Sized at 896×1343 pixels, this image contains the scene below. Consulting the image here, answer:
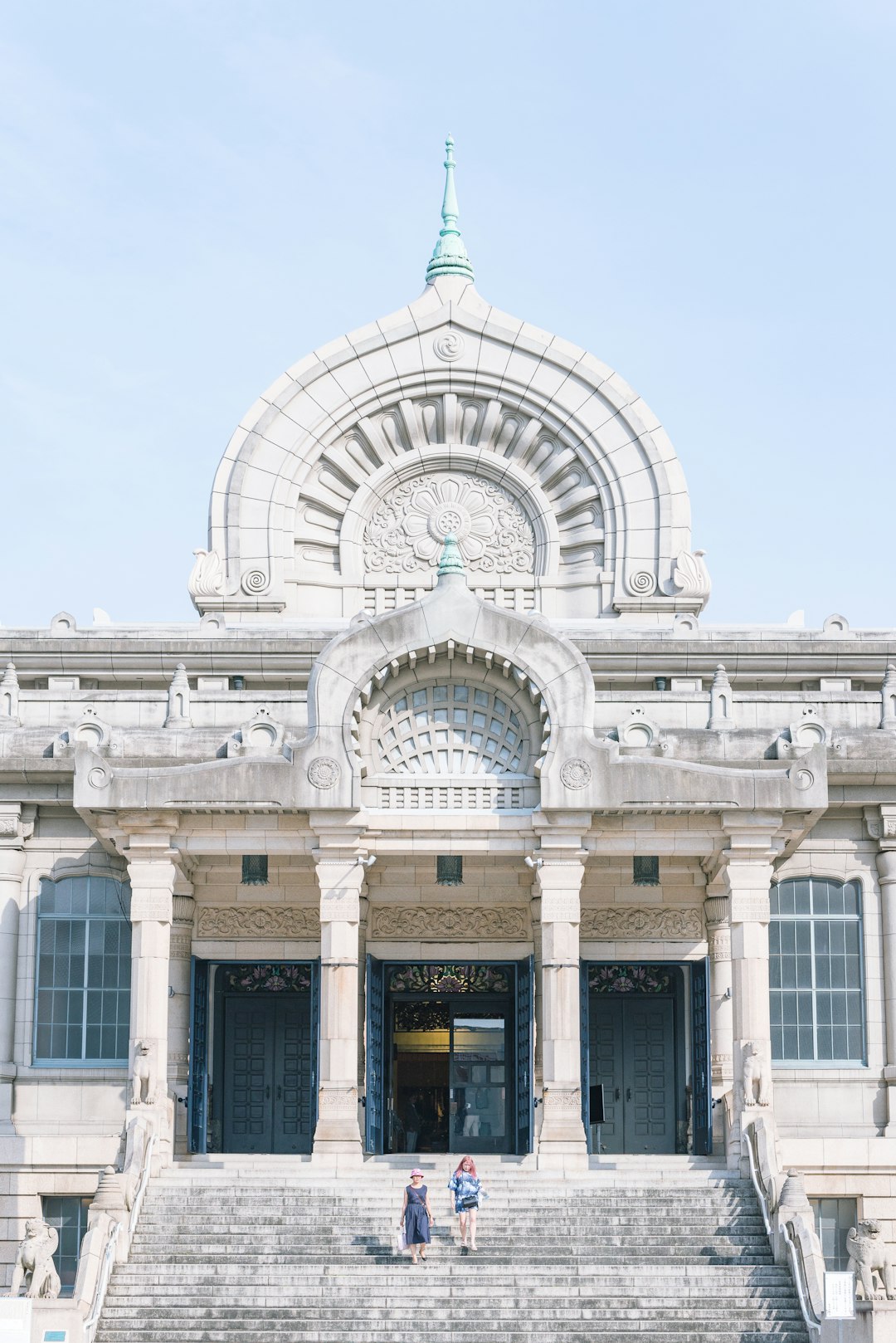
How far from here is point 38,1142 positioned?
32188 millimetres

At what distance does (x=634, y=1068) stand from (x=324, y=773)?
28.1 ft

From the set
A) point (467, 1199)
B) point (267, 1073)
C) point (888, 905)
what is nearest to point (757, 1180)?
point (467, 1199)

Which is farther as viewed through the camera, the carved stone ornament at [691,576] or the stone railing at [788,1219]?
the carved stone ornament at [691,576]

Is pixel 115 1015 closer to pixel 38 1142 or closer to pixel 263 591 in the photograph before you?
pixel 38 1142

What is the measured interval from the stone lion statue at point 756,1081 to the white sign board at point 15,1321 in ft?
35.8

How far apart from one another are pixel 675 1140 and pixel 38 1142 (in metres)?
10.7

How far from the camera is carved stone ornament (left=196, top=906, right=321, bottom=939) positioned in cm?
3509

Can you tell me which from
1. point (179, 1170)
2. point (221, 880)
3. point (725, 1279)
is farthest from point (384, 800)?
point (725, 1279)

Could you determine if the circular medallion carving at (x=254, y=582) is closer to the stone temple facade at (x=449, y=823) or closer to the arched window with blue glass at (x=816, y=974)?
the stone temple facade at (x=449, y=823)

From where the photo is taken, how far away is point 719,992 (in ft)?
112

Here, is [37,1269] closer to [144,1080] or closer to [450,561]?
[144,1080]

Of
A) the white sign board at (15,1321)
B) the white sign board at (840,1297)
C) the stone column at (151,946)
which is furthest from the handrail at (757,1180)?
the white sign board at (15,1321)

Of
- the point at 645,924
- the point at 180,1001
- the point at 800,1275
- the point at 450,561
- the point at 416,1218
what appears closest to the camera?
the point at 800,1275

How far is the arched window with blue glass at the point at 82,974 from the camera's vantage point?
3397 centimetres
